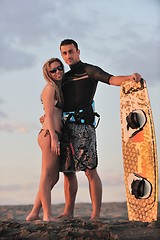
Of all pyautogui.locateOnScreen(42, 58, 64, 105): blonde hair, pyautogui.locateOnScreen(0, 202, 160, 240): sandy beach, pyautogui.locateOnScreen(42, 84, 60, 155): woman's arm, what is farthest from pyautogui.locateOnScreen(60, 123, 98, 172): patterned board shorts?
pyautogui.locateOnScreen(0, 202, 160, 240): sandy beach

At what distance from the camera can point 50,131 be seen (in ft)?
15.5

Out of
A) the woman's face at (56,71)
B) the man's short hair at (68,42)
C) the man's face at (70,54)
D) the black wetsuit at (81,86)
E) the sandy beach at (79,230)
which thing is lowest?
the sandy beach at (79,230)

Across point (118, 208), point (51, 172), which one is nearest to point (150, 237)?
point (51, 172)

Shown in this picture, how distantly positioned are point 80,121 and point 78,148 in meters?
0.27

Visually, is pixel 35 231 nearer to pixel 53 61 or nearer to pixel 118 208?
pixel 53 61

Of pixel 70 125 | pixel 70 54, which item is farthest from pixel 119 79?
pixel 70 125

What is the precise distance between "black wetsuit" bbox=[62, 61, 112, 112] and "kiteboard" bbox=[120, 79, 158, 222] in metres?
0.32

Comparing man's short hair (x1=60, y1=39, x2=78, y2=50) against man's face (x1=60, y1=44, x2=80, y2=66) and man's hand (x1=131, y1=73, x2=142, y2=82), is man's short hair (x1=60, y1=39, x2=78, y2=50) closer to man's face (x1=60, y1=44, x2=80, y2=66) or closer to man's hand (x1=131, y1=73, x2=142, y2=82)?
man's face (x1=60, y1=44, x2=80, y2=66)

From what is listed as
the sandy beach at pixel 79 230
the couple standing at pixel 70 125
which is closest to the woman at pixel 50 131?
the couple standing at pixel 70 125

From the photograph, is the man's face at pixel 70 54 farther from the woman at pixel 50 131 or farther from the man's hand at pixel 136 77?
the man's hand at pixel 136 77

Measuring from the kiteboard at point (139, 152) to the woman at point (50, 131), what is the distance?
68 centimetres

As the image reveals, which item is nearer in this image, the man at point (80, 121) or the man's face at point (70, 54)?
the man at point (80, 121)

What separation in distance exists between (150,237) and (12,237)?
1.12m

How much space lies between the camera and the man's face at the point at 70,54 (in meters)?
4.97
